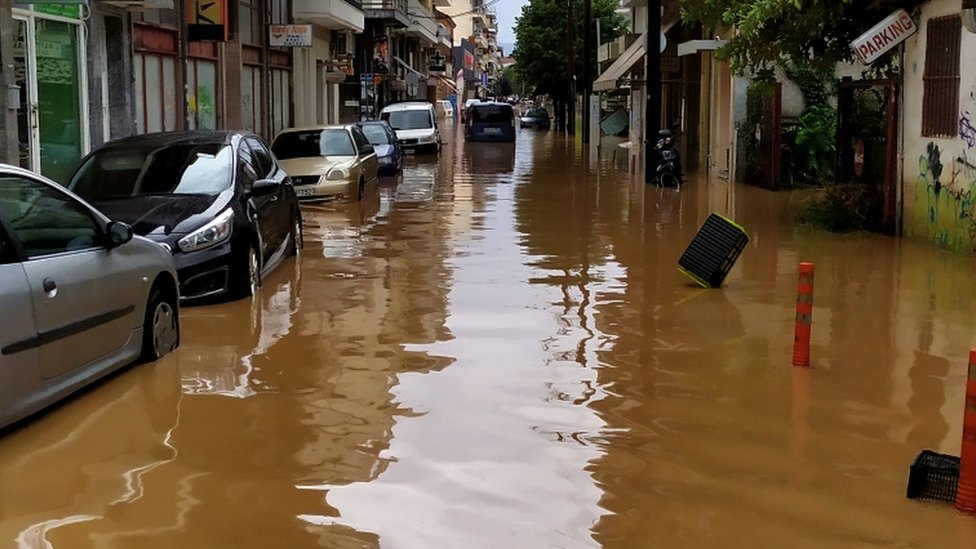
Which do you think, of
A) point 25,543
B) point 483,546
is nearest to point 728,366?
point 483,546

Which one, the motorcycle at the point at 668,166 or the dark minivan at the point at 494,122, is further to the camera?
the dark minivan at the point at 494,122

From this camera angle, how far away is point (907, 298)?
436 inches

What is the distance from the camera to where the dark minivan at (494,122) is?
175ft

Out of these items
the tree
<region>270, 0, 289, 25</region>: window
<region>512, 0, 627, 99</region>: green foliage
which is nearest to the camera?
the tree

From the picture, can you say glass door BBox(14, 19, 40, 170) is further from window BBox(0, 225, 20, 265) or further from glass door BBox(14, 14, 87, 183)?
window BBox(0, 225, 20, 265)

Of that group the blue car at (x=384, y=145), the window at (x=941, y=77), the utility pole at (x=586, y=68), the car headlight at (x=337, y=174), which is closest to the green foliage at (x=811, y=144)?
the window at (x=941, y=77)

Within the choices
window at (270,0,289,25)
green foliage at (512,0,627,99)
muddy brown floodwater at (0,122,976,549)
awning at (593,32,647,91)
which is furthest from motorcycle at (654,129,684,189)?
green foliage at (512,0,627,99)

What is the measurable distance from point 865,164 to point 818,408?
11071 millimetres

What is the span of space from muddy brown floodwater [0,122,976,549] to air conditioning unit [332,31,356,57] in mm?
31003

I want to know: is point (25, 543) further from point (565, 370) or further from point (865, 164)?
point (865, 164)

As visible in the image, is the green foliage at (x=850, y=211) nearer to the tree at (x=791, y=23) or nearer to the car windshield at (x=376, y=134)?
the tree at (x=791, y=23)

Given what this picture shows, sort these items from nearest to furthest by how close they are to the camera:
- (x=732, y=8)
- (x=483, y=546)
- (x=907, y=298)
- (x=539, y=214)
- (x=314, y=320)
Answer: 1. (x=483, y=546)
2. (x=314, y=320)
3. (x=907, y=298)
4. (x=732, y=8)
5. (x=539, y=214)

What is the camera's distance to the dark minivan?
53.3 m

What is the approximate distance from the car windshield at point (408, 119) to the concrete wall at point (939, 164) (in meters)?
26.7
